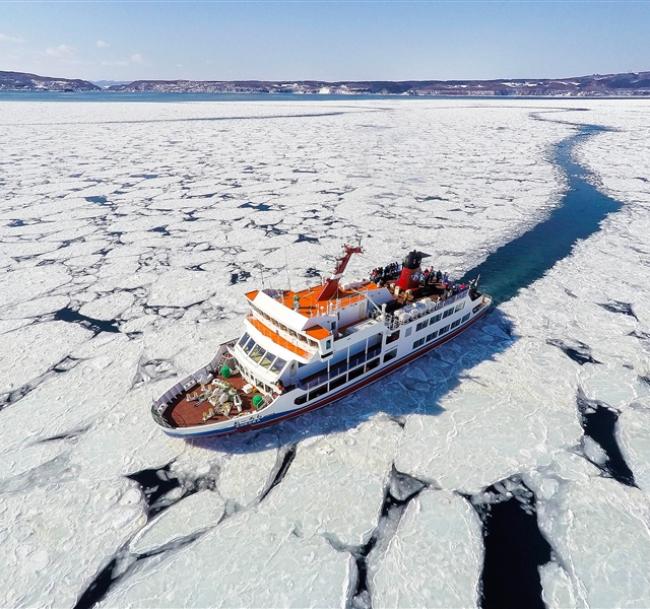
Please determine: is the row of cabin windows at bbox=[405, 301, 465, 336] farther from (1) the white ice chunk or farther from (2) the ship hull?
(1) the white ice chunk

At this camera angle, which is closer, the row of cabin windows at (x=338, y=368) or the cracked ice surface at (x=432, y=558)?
the cracked ice surface at (x=432, y=558)

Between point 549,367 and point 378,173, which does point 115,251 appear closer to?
point 549,367

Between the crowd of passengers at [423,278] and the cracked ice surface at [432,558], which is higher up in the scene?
the crowd of passengers at [423,278]

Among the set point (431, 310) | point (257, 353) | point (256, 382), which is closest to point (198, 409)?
point (256, 382)

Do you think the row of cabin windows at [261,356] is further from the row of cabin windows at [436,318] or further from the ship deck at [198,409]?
the row of cabin windows at [436,318]

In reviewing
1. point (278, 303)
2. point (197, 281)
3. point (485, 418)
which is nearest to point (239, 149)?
point (197, 281)

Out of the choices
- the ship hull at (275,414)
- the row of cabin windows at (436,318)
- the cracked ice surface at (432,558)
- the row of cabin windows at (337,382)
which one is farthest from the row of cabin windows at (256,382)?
the row of cabin windows at (436,318)
